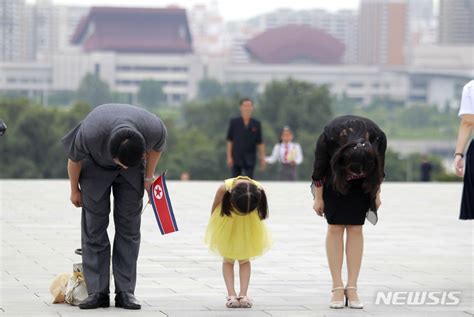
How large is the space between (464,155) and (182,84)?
542 feet

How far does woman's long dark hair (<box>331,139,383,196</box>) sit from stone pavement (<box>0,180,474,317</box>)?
68 cm

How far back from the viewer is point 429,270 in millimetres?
9625

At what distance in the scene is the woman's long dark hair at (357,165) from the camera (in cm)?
709

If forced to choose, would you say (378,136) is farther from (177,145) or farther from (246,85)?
Answer: (246,85)

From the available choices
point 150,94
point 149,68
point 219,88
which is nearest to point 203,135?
point 150,94

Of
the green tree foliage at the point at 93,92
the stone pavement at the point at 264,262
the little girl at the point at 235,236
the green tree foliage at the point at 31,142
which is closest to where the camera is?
the little girl at the point at 235,236

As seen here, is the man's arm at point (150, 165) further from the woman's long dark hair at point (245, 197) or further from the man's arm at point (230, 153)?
the man's arm at point (230, 153)

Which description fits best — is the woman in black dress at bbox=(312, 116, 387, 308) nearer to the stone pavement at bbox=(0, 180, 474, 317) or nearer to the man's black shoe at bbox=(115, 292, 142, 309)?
the stone pavement at bbox=(0, 180, 474, 317)

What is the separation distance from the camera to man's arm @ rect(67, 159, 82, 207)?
7.12m

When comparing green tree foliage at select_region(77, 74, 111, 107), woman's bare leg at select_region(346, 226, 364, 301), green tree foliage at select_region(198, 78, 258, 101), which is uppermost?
woman's bare leg at select_region(346, 226, 364, 301)

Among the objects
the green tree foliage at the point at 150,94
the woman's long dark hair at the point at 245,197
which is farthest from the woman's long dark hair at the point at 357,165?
the green tree foliage at the point at 150,94

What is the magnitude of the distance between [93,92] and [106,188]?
143m

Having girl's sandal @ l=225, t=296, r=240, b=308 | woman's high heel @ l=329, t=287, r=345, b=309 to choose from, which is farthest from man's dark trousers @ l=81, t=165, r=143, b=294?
woman's high heel @ l=329, t=287, r=345, b=309

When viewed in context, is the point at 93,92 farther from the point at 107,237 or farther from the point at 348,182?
the point at 348,182
